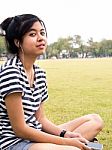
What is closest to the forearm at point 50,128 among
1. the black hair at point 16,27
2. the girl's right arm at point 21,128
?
the girl's right arm at point 21,128

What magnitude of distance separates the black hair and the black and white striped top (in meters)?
0.16

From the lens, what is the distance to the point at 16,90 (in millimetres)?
3023

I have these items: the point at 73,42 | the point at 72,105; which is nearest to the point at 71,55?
the point at 73,42

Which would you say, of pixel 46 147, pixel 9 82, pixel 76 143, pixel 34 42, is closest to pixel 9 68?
pixel 9 82

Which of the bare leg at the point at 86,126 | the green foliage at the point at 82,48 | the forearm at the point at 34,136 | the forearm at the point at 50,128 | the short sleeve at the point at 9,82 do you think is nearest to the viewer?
the short sleeve at the point at 9,82

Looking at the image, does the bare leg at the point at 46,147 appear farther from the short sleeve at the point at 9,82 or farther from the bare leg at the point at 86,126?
the bare leg at the point at 86,126

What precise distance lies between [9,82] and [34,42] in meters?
0.44

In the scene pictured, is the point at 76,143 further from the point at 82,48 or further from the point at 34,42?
the point at 82,48

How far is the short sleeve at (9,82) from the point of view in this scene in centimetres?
302

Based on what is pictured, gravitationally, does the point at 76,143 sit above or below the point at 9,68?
below

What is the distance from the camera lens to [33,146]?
123 inches

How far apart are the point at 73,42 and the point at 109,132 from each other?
115815mm

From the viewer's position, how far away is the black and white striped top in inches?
120

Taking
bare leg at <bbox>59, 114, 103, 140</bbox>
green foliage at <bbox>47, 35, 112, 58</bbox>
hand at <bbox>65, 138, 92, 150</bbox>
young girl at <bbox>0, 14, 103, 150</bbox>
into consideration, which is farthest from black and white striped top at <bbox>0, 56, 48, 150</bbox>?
green foliage at <bbox>47, 35, 112, 58</bbox>
